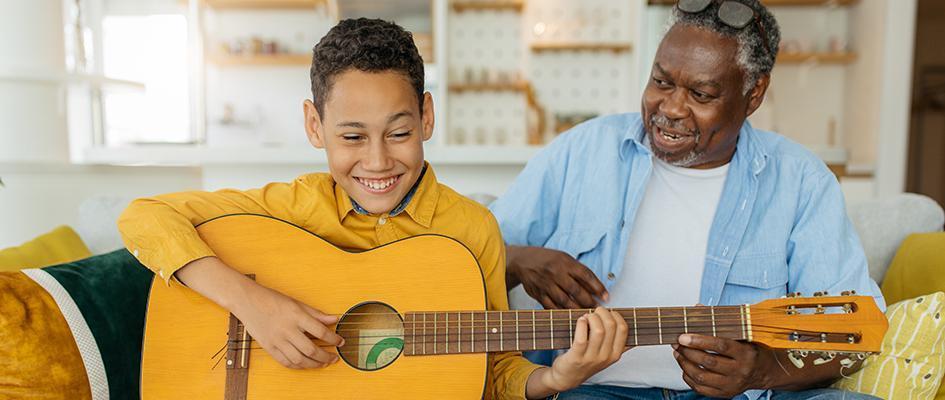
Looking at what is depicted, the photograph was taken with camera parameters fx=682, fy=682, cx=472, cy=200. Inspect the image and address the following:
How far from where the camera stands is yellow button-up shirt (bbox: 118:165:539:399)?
4.23ft

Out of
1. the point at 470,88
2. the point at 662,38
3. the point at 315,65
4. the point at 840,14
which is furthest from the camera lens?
the point at 470,88

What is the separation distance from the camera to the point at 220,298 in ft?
3.78

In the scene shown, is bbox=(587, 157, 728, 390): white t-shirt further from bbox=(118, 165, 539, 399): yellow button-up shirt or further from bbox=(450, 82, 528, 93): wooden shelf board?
bbox=(450, 82, 528, 93): wooden shelf board

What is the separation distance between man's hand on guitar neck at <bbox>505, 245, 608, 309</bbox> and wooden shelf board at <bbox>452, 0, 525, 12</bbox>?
4.22 metres

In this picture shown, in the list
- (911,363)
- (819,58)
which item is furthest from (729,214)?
(819,58)

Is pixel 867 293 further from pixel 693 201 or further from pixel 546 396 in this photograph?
pixel 546 396

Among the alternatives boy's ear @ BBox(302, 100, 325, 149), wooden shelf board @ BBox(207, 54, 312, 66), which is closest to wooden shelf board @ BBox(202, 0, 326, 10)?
wooden shelf board @ BBox(207, 54, 312, 66)

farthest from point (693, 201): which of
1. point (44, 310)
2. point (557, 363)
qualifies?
point (44, 310)

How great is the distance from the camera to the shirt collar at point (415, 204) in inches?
51.4

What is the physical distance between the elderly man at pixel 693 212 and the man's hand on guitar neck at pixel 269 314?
0.49m

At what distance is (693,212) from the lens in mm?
1525

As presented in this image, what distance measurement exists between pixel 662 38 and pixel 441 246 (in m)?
0.70

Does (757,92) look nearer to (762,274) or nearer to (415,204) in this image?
(762,274)

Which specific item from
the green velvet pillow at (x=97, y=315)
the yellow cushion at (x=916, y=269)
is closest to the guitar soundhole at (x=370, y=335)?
the green velvet pillow at (x=97, y=315)
